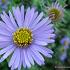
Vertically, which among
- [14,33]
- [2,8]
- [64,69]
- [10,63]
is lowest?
[64,69]

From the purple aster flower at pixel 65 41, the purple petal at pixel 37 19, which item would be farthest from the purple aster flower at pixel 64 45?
the purple petal at pixel 37 19

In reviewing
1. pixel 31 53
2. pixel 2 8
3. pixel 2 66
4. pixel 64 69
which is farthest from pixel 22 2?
pixel 64 69

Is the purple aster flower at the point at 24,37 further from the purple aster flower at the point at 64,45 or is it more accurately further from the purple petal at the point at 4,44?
the purple aster flower at the point at 64,45

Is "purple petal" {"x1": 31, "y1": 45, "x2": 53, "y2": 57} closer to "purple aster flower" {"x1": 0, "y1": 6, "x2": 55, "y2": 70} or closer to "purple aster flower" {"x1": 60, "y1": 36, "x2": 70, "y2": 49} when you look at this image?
"purple aster flower" {"x1": 0, "y1": 6, "x2": 55, "y2": 70}

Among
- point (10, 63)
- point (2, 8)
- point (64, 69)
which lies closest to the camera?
point (10, 63)

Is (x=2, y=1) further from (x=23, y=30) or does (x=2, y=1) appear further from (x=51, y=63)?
(x=51, y=63)

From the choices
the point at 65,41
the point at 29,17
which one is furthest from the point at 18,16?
the point at 65,41

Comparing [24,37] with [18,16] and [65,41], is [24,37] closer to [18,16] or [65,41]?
[18,16]
